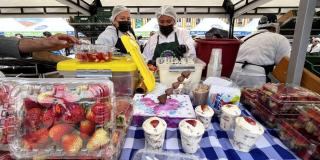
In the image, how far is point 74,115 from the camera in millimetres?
593

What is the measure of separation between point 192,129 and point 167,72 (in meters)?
0.59

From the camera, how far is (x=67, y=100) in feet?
1.99

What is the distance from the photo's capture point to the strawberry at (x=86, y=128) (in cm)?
59

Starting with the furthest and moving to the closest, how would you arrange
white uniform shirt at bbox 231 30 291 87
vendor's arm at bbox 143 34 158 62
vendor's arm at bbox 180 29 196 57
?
vendor's arm at bbox 143 34 158 62 → white uniform shirt at bbox 231 30 291 87 → vendor's arm at bbox 180 29 196 57

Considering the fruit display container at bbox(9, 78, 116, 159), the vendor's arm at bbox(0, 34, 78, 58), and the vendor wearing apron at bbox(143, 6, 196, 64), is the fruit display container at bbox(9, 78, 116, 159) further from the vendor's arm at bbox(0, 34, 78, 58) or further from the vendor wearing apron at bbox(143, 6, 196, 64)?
the vendor wearing apron at bbox(143, 6, 196, 64)

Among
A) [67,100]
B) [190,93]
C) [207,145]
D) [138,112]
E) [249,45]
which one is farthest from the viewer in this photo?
[249,45]

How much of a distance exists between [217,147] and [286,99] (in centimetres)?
37

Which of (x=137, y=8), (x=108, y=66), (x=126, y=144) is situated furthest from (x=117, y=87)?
(x=137, y=8)

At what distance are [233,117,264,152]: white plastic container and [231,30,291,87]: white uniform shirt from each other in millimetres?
1357

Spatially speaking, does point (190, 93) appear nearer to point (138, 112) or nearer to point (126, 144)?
point (138, 112)

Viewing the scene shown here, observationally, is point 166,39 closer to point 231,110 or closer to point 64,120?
point 231,110

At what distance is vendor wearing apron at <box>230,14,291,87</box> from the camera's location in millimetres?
2012

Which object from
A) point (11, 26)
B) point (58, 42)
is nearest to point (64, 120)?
point (58, 42)

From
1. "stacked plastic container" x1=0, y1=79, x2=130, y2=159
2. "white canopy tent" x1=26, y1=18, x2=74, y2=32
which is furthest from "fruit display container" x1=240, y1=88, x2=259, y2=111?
"white canopy tent" x1=26, y1=18, x2=74, y2=32
